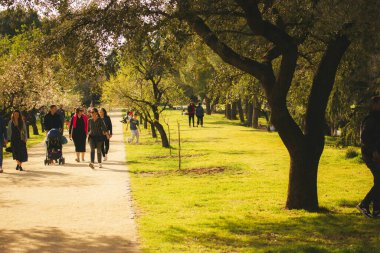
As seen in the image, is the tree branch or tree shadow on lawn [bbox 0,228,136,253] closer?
tree shadow on lawn [bbox 0,228,136,253]

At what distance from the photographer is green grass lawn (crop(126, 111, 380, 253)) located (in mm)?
7754

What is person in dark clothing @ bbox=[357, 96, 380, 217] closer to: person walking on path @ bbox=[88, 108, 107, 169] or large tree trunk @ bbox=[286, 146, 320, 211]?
large tree trunk @ bbox=[286, 146, 320, 211]

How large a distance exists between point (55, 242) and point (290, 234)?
11.2ft

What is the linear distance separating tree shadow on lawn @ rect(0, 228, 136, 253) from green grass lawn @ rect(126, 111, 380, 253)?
416mm

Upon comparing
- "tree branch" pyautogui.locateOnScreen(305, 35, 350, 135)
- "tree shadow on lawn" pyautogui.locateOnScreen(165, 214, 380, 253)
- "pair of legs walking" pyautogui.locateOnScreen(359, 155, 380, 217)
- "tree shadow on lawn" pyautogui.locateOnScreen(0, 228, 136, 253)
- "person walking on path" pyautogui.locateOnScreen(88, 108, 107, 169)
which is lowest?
"tree shadow on lawn" pyautogui.locateOnScreen(165, 214, 380, 253)

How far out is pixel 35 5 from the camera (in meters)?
10.4

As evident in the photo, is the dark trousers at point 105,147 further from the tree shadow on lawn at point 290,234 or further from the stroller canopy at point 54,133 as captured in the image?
the tree shadow on lawn at point 290,234

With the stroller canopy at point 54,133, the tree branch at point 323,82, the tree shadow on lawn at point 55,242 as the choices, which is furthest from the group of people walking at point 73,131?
the tree branch at point 323,82

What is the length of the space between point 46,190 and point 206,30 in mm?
5594

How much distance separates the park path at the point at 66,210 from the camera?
776 centimetres

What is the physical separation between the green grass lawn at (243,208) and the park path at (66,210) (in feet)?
1.32

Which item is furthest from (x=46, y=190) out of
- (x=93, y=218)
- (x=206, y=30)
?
(x=206, y=30)

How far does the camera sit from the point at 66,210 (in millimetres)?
10383

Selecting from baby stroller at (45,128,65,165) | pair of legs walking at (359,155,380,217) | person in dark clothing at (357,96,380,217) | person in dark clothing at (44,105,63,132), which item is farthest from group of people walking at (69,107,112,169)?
person in dark clothing at (357,96,380,217)
